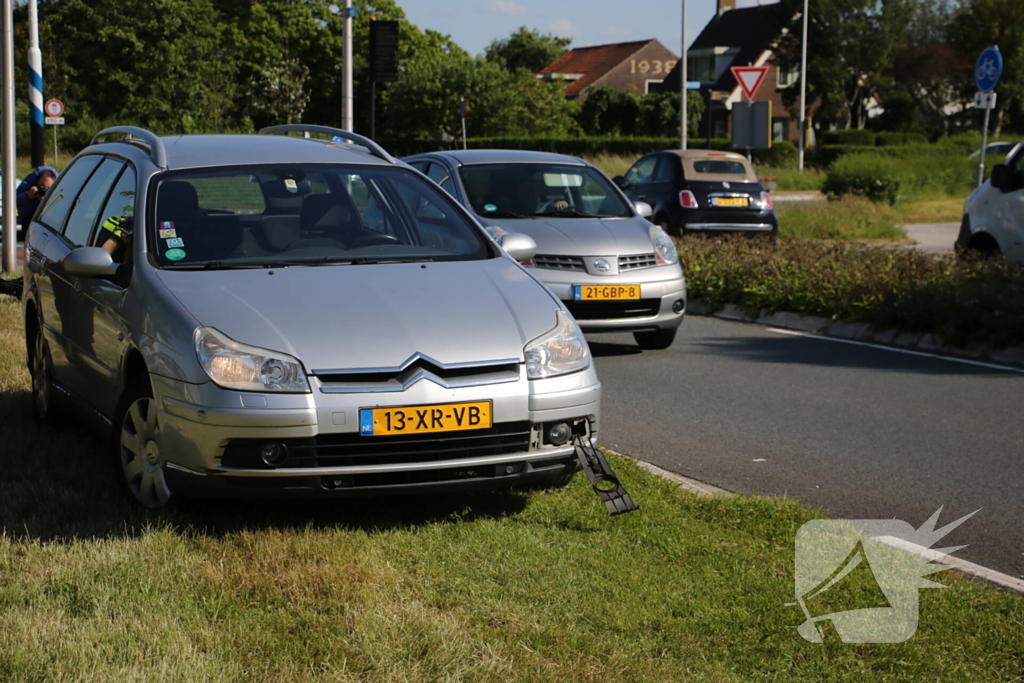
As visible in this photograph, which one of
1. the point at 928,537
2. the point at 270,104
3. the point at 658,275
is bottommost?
the point at 928,537

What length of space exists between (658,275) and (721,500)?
5.10 m

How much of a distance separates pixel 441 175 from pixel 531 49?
10179 centimetres

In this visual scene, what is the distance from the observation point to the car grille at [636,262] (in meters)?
10.6

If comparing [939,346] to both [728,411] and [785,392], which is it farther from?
[728,411]

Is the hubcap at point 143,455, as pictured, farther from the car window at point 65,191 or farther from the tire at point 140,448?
the car window at point 65,191

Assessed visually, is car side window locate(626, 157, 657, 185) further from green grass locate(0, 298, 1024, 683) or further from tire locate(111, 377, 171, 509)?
tire locate(111, 377, 171, 509)

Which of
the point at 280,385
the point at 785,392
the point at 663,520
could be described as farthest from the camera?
the point at 785,392

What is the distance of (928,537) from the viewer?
5.50 meters

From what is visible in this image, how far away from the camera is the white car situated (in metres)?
13.2

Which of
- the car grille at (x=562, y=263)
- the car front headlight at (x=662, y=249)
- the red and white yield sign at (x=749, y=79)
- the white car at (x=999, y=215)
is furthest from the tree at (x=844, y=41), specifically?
the car grille at (x=562, y=263)

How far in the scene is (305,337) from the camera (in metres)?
4.91

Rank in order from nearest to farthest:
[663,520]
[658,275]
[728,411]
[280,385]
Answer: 1. [280,385]
2. [663,520]
3. [728,411]
4. [658,275]

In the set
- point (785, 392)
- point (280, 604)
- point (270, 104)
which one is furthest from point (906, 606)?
point (270, 104)

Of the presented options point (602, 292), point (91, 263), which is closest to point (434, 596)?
point (91, 263)
